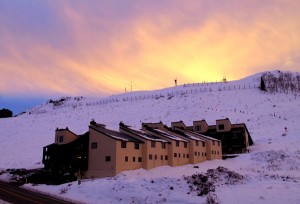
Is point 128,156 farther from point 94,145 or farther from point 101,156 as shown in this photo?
point 94,145

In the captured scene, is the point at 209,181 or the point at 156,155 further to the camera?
the point at 156,155

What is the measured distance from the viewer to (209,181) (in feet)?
114

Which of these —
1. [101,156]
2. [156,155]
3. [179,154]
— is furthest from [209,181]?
[179,154]

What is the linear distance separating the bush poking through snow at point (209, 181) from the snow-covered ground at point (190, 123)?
68cm

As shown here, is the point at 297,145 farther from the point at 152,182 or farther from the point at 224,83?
the point at 224,83

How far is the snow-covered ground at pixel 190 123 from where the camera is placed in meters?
31.1

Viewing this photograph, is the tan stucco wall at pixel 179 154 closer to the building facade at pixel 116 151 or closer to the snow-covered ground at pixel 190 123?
the building facade at pixel 116 151

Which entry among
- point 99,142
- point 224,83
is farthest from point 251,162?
point 224,83

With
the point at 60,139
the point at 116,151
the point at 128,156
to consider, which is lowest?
the point at 128,156

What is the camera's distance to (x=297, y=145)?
68.9 meters

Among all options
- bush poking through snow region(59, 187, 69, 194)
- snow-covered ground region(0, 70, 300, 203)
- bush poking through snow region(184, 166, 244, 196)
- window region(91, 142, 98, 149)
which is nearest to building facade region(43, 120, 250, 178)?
window region(91, 142, 98, 149)

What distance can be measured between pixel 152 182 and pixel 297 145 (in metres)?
45.9

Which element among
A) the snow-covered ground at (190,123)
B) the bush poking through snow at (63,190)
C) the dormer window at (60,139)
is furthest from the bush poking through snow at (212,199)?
the dormer window at (60,139)

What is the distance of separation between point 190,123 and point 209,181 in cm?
7338
